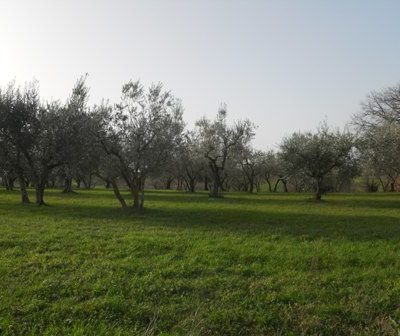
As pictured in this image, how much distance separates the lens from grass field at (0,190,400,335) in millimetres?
7379

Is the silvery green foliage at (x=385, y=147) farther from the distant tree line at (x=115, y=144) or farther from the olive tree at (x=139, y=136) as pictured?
the olive tree at (x=139, y=136)

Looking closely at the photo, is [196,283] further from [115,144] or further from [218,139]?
[218,139]

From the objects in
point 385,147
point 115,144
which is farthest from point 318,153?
point 115,144

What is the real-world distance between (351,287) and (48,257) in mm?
7749

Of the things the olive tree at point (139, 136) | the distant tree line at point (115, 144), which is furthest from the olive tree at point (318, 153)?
the olive tree at point (139, 136)

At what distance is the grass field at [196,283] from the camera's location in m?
7.38

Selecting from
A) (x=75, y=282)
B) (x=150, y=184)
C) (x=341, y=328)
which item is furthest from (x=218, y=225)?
(x=150, y=184)

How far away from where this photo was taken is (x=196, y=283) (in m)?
9.29

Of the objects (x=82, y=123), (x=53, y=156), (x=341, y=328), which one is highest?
(x=82, y=123)

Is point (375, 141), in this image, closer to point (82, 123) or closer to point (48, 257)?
point (82, 123)

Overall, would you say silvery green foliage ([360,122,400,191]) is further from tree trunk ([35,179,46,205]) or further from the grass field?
tree trunk ([35,179,46,205])

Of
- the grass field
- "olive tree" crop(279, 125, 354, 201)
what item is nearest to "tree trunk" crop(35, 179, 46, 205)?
the grass field

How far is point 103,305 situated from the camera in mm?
7914

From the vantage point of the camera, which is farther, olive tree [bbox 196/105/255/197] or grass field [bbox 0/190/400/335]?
olive tree [bbox 196/105/255/197]
